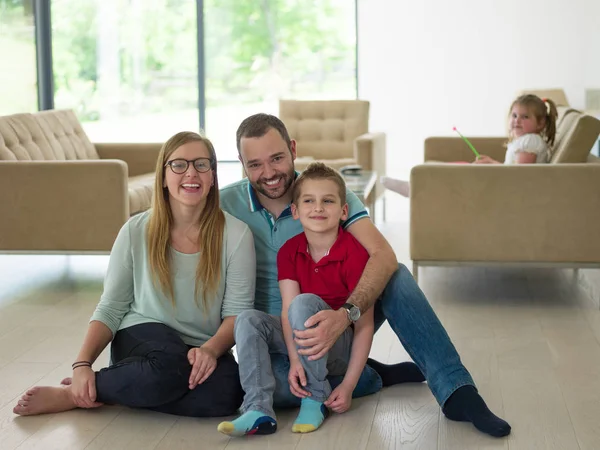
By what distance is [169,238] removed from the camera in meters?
2.85

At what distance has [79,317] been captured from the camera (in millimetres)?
4012

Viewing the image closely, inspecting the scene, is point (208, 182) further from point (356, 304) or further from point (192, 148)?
point (356, 304)

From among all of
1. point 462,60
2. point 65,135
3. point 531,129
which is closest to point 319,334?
point 531,129

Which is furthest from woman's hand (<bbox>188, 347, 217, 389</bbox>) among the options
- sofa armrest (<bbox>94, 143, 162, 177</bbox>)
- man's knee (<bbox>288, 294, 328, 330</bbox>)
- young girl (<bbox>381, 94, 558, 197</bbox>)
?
sofa armrest (<bbox>94, 143, 162, 177</bbox>)

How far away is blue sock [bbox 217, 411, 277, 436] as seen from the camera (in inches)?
97.5

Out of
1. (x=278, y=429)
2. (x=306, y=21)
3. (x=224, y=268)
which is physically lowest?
(x=278, y=429)

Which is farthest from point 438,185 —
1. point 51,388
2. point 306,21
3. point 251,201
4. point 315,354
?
point 306,21

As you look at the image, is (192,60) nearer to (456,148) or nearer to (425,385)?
(456,148)

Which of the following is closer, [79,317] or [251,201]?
[251,201]

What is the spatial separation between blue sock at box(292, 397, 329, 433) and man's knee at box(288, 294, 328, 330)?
0.76ft

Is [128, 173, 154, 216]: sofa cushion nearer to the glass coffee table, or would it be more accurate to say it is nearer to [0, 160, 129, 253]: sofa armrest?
[0, 160, 129, 253]: sofa armrest

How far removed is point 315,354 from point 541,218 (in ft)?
6.12

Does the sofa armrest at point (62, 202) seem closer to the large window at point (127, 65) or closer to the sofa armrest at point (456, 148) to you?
the sofa armrest at point (456, 148)

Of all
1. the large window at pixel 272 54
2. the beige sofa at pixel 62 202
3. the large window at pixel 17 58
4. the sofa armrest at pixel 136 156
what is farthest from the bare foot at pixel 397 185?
the large window at pixel 272 54
